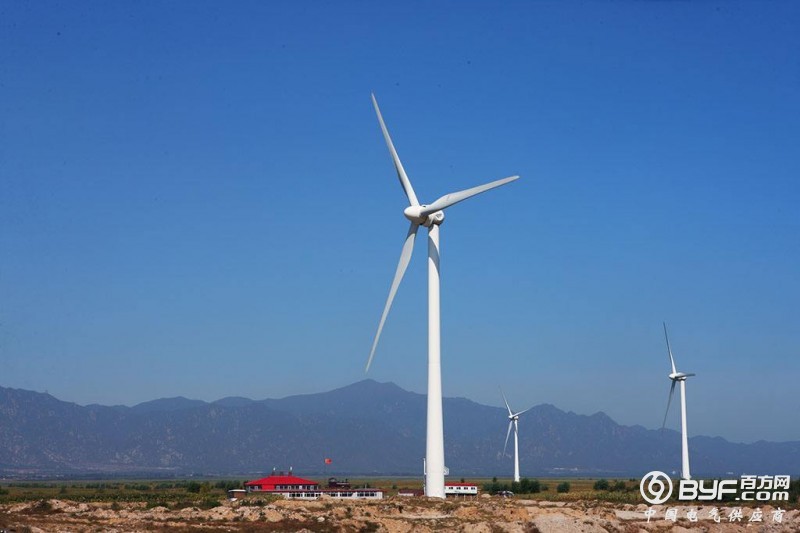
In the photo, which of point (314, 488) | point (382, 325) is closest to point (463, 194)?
point (382, 325)

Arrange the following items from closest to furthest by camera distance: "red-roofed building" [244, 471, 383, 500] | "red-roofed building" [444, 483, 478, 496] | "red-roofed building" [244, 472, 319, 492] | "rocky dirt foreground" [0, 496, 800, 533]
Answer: "rocky dirt foreground" [0, 496, 800, 533]
"red-roofed building" [244, 471, 383, 500]
"red-roofed building" [444, 483, 478, 496]
"red-roofed building" [244, 472, 319, 492]

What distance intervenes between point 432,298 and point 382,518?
17615 millimetres

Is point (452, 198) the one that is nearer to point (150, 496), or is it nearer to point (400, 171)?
point (400, 171)

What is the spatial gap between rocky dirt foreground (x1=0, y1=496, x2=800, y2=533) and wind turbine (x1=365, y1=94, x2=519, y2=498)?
2676 mm

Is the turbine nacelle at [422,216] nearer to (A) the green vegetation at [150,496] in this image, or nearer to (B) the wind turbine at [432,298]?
(B) the wind turbine at [432,298]

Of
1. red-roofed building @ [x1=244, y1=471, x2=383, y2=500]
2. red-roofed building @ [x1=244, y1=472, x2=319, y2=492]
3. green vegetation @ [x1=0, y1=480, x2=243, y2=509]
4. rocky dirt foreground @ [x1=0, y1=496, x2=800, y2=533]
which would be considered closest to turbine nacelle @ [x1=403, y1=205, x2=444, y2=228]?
rocky dirt foreground @ [x1=0, y1=496, x2=800, y2=533]

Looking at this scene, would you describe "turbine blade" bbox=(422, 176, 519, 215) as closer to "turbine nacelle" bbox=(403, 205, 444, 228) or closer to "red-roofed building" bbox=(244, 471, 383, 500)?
"turbine nacelle" bbox=(403, 205, 444, 228)

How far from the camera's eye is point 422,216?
77.5m

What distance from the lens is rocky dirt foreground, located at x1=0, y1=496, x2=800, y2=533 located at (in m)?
58.1

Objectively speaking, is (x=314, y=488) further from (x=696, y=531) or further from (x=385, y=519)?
(x=696, y=531)

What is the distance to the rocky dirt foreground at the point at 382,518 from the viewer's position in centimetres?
5806

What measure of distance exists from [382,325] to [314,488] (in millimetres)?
43566

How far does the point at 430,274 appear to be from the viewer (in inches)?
3049

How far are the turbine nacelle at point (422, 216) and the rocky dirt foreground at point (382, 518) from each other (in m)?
20.2
